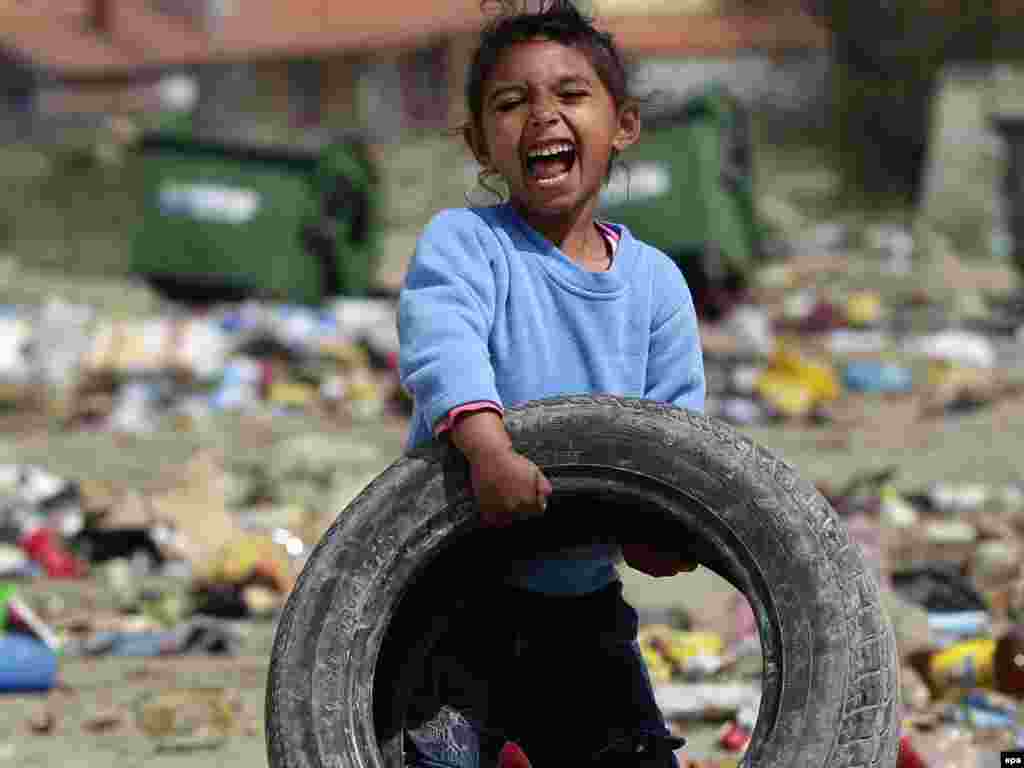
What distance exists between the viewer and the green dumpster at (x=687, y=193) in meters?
14.5

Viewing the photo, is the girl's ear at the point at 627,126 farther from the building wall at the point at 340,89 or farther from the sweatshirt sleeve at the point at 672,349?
the building wall at the point at 340,89

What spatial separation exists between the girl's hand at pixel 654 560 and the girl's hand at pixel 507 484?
13.6 inches

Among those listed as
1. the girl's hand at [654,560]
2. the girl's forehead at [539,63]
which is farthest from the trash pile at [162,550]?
the girl's forehead at [539,63]

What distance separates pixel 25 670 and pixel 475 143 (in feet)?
9.26

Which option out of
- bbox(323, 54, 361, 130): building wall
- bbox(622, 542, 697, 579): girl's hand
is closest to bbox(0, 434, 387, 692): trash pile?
bbox(622, 542, 697, 579): girl's hand

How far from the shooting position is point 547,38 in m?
3.19

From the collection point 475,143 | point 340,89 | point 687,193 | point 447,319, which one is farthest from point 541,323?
point 340,89

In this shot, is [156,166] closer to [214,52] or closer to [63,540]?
[63,540]

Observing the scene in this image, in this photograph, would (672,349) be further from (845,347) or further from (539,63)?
(845,347)

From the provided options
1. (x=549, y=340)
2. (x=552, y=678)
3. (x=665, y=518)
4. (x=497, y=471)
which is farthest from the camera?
(x=552, y=678)

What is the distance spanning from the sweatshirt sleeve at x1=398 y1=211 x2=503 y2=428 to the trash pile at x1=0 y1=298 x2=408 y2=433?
8765 mm

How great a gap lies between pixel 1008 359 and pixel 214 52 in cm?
2361

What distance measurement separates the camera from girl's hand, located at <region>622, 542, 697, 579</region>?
3.21 metres

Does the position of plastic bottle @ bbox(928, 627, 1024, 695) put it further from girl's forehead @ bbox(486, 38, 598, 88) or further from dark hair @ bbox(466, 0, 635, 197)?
girl's forehead @ bbox(486, 38, 598, 88)
